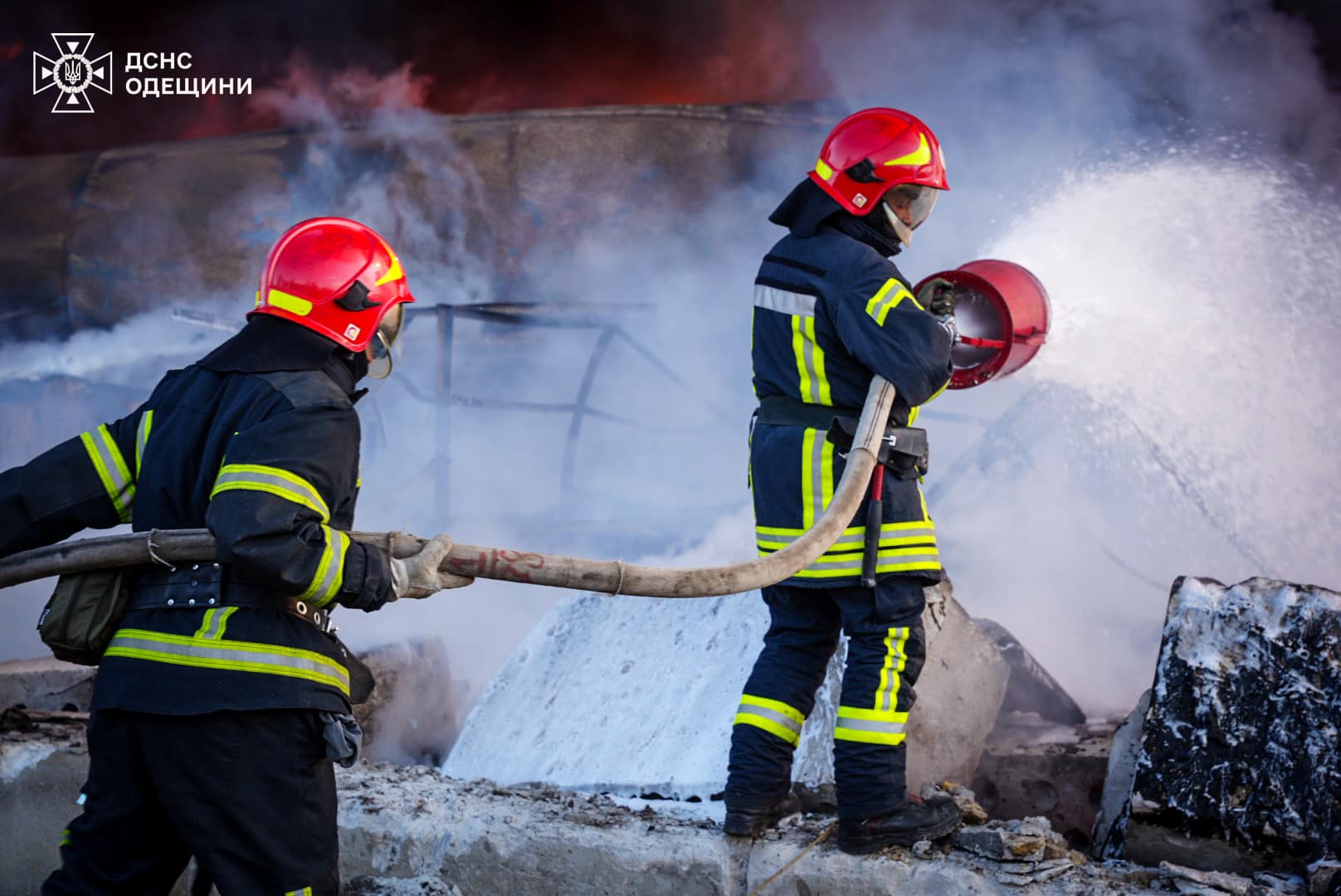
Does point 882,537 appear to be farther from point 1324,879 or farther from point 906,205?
point 1324,879

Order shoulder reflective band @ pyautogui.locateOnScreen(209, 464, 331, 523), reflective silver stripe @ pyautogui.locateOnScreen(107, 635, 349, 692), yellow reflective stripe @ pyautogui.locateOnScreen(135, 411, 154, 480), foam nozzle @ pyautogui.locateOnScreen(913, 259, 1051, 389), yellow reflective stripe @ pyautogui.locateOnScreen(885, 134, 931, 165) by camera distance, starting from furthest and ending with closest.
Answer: foam nozzle @ pyautogui.locateOnScreen(913, 259, 1051, 389) → yellow reflective stripe @ pyautogui.locateOnScreen(885, 134, 931, 165) → yellow reflective stripe @ pyautogui.locateOnScreen(135, 411, 154, 480) → reflective silver stripe @ pyautogui.locateOnScreen(107, 635, 349, 692) → shoulder reflective band @ pyautogui.locateOnScreen(209, 464, 331, 523)

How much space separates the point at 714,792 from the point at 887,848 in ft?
2.38

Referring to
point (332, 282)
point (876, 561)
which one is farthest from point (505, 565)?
point (876, 561)

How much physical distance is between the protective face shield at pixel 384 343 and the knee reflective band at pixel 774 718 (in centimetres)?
129

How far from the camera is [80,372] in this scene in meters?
6.39

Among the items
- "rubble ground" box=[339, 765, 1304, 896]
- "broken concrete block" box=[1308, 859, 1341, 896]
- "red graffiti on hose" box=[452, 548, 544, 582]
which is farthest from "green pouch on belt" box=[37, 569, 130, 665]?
"broken concrete block" box=[1308, 859, 1341, 896]

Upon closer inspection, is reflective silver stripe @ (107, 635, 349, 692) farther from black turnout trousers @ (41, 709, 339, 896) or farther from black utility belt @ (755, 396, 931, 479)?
black utility belt @ (755, 396, 931, 479)

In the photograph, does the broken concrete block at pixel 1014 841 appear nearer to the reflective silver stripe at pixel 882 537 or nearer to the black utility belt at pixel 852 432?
the reflective silver stripe at pixel 882 537

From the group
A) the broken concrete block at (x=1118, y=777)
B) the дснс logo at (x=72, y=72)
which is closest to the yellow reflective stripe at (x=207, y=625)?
the broken concrete block at (x=1118, y=777)

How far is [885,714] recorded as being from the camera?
318 cm

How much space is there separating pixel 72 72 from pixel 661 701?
4.44 m

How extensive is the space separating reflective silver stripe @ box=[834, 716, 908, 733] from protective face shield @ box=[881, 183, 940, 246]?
1.27 meters

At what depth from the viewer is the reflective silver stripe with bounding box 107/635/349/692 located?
7.74 ft

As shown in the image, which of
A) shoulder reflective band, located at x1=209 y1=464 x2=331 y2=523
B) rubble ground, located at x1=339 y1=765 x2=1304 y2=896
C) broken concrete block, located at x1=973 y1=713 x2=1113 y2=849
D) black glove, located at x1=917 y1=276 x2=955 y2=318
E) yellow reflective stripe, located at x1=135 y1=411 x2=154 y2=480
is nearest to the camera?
shoulder reflective band, located at x1=209 y1=464 x2=331 y2=523
